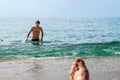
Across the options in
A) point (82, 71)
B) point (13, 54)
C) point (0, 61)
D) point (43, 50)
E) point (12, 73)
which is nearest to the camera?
point (82, 71)

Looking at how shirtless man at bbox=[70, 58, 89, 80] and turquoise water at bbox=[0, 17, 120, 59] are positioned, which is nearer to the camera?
shirtless man at bbox=[70, 58, 89, 80]

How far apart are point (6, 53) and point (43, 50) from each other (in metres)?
1.97

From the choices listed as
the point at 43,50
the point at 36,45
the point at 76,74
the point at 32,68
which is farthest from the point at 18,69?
the point at 36,45

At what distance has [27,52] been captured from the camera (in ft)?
51.2

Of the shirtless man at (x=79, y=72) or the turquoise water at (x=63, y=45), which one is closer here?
the shirtless man at (x=79, y=72)

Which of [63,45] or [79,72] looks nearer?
[79,72]

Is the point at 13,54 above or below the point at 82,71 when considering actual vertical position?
below

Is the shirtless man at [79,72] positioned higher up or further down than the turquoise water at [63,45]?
higher up

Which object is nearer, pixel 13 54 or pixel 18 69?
pixel 18 69

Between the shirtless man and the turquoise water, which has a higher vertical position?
the shirtless man

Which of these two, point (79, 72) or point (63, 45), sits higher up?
point (79, 72)

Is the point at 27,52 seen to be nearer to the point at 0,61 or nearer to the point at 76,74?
the point at 0,61

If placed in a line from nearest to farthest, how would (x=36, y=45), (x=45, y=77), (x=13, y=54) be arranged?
1. (x=45, y=77)
2. (x=13, y=54)
3. (x=36, y=45)

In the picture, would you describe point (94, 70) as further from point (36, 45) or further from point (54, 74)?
point (36, 45)
